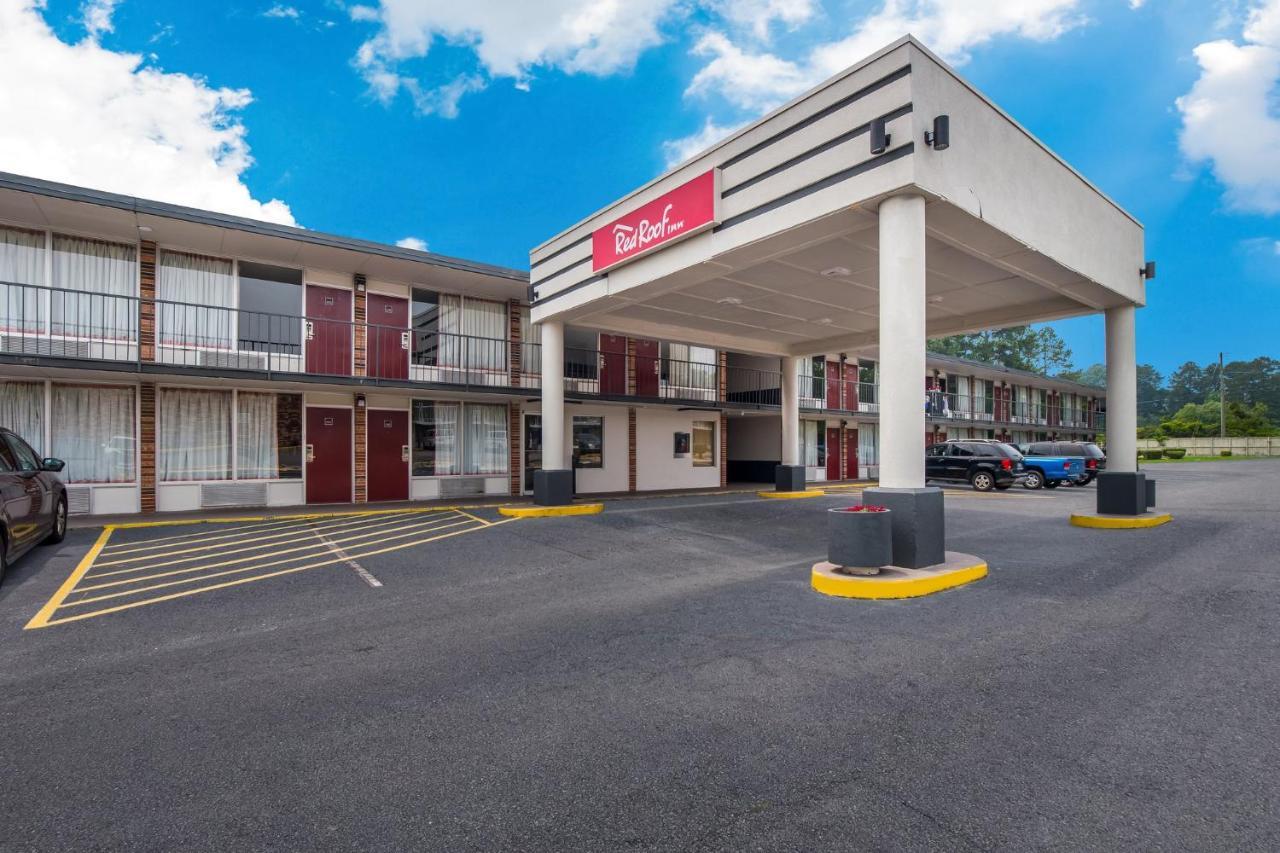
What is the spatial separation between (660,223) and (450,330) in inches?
317

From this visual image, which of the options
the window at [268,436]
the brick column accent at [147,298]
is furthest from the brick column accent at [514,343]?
the brick column accent at [147,298]

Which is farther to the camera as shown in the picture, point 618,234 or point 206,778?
point 618,234

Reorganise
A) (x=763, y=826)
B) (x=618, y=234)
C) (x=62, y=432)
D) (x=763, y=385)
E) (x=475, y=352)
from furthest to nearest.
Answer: (x=763, y=385) < (x=475, y=352) < (x=62, y=432) < (x=618, y=234) < (x=763, y=826)

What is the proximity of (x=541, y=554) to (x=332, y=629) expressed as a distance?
11.8 feet

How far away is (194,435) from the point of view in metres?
12.9

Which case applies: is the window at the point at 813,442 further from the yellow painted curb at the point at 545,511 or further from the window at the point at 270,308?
the window at the point at 270,308

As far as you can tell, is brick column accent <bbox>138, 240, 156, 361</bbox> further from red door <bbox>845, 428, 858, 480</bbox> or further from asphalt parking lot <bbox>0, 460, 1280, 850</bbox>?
red door <bbox>845, 428, 858, 480</bbox>

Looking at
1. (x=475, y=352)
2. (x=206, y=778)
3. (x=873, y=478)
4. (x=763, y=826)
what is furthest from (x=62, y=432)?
(x=873, y=478)

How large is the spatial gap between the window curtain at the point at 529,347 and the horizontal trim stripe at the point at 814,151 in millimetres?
9005

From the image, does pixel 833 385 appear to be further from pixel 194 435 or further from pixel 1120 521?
pixel 194 435

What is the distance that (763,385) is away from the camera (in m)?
22.6

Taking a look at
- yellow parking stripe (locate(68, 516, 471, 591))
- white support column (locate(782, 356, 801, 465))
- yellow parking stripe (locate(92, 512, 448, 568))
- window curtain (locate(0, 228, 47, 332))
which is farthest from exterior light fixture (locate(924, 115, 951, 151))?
window curtain (locate(0, 228, 47, 332))

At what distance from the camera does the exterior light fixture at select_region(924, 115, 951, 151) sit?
21.2ft

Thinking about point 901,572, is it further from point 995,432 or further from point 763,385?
point 995,432
